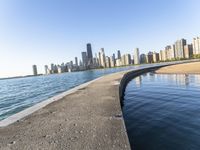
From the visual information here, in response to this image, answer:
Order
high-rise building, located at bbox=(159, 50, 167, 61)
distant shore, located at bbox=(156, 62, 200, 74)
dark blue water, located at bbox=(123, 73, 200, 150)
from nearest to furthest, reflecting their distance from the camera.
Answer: dark blue water, located at bbox=(123, 73, 200, 150), distant shore, located at bbox=(156, 62, 200, 74), high-rise building, located at bbox=(159, 50, 167, 61)

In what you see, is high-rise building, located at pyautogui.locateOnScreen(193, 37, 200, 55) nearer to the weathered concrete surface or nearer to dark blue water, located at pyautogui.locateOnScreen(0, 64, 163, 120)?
dark blue water, located at pyautogui.locateOnScreen(0, 64, 163, 120)

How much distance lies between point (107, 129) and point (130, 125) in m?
2.94

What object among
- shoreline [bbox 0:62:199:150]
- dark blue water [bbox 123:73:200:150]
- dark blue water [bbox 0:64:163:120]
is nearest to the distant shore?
dark blue water [bbox 0:64:163:120]

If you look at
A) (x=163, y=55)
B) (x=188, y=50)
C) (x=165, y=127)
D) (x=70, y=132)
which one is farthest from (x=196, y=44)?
(x=70, y=132)

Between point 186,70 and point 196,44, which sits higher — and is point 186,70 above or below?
below

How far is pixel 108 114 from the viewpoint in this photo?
22.1 ft

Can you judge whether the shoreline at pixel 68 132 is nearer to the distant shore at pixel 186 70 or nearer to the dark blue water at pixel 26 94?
the dark blue water at pixel 26 94

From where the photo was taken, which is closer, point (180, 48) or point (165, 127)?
point (165, 127)

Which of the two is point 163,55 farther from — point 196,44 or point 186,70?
point 186,70

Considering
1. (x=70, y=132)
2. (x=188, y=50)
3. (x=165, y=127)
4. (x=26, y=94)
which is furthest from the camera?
(x=188, y=50)

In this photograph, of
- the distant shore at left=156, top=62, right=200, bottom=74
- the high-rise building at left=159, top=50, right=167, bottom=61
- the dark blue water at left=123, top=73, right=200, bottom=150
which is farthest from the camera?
the high-rise building at left=159, top=50, right=167, bottom=61

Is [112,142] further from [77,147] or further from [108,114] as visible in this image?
[108,114]

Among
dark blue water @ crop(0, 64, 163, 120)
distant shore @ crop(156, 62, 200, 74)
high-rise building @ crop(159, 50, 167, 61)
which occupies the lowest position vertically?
dark blue water @ crop(0, 64, 163, 120)

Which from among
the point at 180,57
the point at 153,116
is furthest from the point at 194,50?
the point at 153,116
